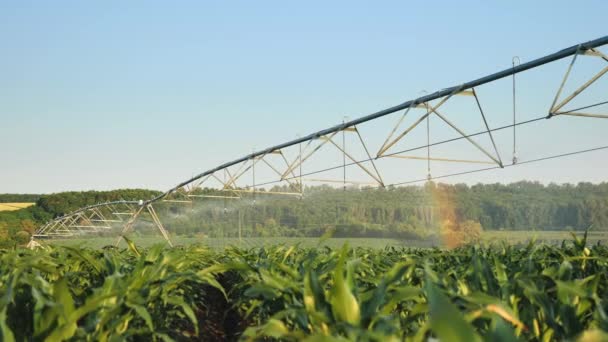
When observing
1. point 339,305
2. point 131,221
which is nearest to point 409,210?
point 339,305

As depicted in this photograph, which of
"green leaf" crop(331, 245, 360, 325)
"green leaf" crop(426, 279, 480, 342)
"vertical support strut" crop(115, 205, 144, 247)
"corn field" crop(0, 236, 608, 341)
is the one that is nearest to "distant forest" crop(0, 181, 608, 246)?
"vertical support strut" crop(115, 205, 144, 247)

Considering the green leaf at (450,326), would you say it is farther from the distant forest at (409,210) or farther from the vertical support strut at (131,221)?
the vertical support strut at (131,221)

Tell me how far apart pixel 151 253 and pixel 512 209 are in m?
8.34

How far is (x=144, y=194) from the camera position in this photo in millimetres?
63656

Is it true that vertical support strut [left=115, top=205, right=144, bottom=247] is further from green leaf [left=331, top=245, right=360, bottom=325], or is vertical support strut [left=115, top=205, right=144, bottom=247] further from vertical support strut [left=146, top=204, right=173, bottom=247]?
green leaf [left=331, top=245, right=360, bottom=325]

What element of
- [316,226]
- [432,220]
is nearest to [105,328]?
[432,220]

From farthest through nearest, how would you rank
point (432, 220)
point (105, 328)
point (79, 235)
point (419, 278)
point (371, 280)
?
point (79, 235)
point (432, 220)
point (419, 278)
point (371, 280)
point (105, 328)

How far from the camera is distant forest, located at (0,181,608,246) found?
9.62 metres

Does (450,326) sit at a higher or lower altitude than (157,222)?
lower

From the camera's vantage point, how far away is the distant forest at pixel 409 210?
9617 mm

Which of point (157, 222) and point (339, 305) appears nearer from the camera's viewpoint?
point (339, 305)

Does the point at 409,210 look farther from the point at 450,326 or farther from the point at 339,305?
the point at 450,326

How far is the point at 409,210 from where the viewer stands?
12758 millimetres

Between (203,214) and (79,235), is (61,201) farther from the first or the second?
(203,214)
